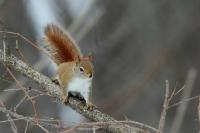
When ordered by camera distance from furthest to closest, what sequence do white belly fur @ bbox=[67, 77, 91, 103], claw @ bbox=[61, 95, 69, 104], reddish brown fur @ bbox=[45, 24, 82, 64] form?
reddish brown fur @ bbox=[45, 24, 82, 64] → white belly fur @ bbox=[67, 77, 91, 103] → claw @ bbox=[61, 95, 69, 104]

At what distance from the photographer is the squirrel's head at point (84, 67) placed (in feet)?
7.06

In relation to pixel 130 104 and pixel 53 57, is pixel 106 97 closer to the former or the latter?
pixel 130 104

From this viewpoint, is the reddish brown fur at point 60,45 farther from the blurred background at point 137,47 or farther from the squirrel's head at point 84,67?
the blurred background at point 137,47

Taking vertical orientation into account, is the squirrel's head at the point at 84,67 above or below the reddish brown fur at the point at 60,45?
below

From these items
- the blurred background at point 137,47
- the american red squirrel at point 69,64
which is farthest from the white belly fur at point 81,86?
the blurred background at point 137,47

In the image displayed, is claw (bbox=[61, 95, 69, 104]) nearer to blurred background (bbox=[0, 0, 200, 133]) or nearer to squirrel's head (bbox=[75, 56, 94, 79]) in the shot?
squirrel's head (bbox=[75, 56, 94, 79])

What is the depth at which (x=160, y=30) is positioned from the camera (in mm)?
5973

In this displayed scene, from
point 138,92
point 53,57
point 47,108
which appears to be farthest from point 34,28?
point 53,57

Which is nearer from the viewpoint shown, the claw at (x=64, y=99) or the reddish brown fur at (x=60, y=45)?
the claw at (x=64, y=99)

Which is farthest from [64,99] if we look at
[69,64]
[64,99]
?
[69,64]

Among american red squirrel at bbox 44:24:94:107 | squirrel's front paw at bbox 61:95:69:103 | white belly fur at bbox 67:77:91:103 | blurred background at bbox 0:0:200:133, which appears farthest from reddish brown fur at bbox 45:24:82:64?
blurred background at bbox 0:0:200:133

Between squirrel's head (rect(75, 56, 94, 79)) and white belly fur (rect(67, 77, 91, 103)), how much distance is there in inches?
0.7

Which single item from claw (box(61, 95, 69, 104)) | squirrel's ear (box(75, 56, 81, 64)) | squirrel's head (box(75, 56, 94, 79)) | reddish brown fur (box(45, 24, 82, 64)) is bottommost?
claw (box(61, 95, 69, 104))

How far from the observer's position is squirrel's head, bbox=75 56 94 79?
215 centimetres
